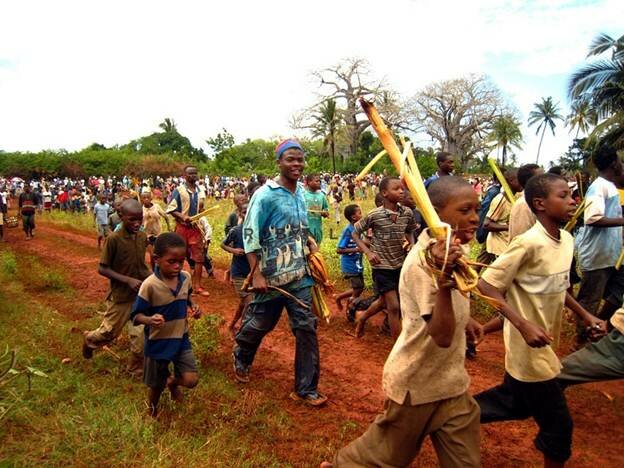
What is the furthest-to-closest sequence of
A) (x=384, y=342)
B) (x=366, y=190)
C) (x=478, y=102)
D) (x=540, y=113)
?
(x=478, y=102)
(x=540, y=113)
(x=366, y=190)
(x=384, y=342)

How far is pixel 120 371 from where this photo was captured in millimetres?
4906

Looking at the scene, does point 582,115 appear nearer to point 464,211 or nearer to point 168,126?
point 464,211

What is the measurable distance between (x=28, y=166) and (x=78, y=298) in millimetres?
39039

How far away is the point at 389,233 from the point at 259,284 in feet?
5.43

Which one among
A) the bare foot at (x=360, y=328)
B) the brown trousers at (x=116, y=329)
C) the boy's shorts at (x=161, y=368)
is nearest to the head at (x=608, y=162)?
the bare foot at (x=360, y=328)

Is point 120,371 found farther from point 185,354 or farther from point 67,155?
point 67,155

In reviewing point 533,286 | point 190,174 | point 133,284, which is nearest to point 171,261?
point 133,284

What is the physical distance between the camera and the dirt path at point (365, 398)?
3.57m

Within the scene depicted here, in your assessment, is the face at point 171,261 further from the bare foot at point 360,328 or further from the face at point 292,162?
the bare foot at point 360,328

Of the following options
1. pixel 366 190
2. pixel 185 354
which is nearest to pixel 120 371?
pixel 185 354

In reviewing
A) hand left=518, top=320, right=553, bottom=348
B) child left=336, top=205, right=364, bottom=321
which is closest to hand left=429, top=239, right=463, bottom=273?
hand left=518, top=320, right=553, bottom=348

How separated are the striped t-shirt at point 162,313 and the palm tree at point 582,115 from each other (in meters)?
18.4

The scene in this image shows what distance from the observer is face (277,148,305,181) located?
13.7 feet

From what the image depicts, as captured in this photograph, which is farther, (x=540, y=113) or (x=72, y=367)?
(x=540, y=113)
